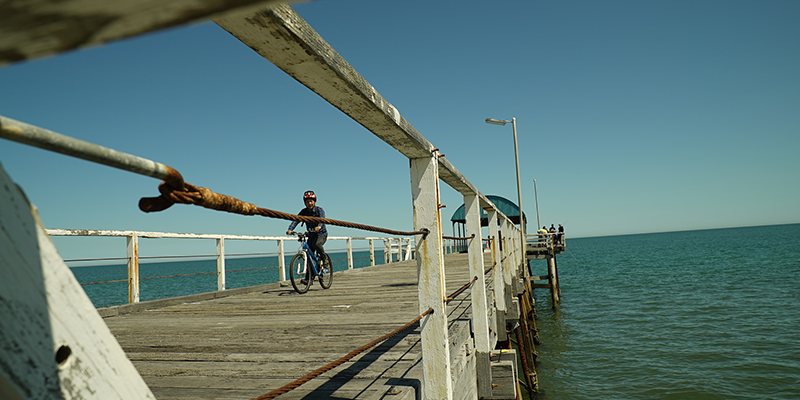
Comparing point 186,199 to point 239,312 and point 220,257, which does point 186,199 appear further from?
point 220,257

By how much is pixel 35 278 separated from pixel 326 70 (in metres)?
0.97

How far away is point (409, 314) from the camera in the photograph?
17.0 ft

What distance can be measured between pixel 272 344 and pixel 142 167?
3.48 metres

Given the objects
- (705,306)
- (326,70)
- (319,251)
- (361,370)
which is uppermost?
(326,70)

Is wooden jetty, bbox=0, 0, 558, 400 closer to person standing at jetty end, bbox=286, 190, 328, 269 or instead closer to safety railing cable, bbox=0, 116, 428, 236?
safety railing cable, bbox=0, 116, 428, 236

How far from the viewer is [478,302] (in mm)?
4082

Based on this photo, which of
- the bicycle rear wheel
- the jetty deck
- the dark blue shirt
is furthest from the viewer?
the bicycle rear wheel

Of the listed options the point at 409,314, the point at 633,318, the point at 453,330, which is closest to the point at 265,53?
→ the point at 453,330

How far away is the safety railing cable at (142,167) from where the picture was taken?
2.10ft

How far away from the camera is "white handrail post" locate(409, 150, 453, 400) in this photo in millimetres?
2432

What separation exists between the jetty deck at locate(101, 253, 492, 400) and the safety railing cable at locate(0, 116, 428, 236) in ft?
5.81

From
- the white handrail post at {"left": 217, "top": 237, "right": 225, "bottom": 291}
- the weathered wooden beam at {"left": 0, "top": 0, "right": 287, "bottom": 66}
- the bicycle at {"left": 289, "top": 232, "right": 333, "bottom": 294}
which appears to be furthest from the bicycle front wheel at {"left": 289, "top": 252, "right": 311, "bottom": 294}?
the weathered wooden beam at {"left": 0, "top": 0, "right": 287, "bottom": 66}

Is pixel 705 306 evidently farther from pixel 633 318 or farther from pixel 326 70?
pixel 326 70

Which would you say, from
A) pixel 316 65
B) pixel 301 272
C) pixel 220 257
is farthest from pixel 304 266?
pixel 316 65
